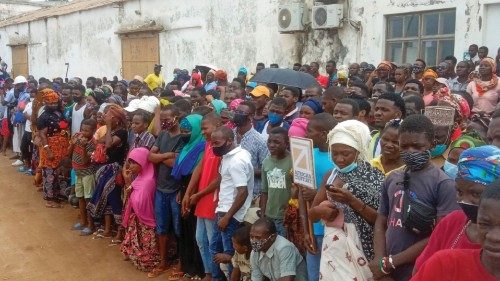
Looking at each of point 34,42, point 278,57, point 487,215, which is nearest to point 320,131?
point 487,215

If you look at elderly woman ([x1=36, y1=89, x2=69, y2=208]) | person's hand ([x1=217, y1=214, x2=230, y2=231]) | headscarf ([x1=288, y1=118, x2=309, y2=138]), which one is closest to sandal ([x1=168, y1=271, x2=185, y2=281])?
person's hand ([x1=217, y1=214, x2=230, y2=231])

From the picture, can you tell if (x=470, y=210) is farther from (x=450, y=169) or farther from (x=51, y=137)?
(x=51, y=137)

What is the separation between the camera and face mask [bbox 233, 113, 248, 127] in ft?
15.5

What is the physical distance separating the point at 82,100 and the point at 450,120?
5.91 meters

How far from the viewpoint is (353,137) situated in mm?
3104

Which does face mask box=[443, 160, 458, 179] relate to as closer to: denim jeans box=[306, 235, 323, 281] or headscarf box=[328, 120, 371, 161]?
headscarf box=[328, 120, 371, 161]

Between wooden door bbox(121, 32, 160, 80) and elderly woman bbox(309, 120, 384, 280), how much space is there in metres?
14.7

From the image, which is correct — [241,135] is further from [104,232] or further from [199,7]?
[199,7]

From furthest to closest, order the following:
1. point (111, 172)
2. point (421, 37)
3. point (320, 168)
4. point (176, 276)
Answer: point (421, 37)
point (111, 172)
point (176, 276)
point (320, 168)

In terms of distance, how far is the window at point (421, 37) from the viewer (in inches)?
376

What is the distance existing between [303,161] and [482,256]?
1.68m

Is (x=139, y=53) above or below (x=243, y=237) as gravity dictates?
Result: above

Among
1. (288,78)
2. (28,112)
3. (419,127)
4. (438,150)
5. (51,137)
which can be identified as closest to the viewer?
(419,127)

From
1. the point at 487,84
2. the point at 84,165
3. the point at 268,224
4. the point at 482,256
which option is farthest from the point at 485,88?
the point at 482,256
